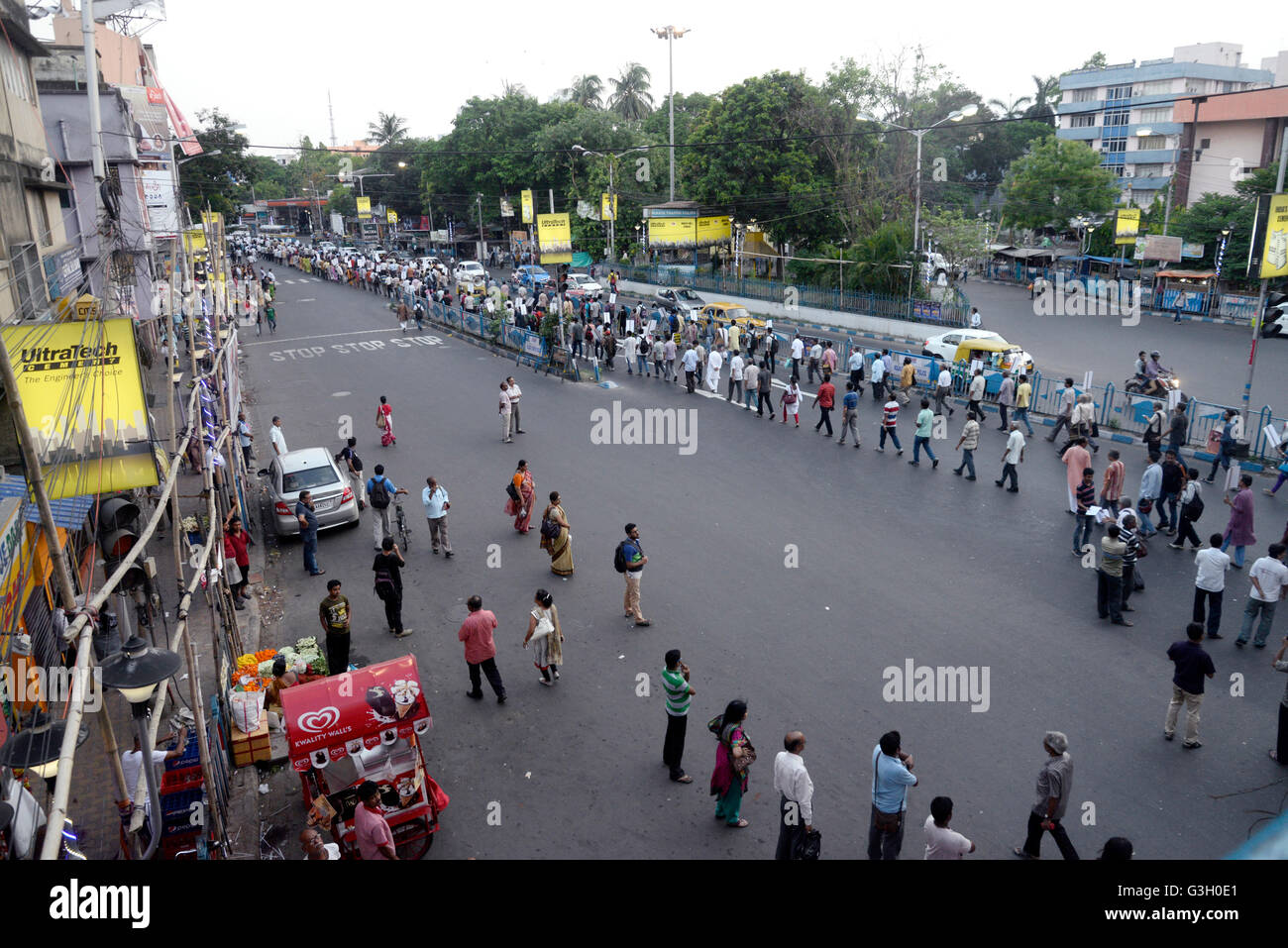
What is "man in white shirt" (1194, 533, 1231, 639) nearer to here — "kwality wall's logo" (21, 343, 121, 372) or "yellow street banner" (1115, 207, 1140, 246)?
"kwality wall's logo" (21, 343, 121, 372)

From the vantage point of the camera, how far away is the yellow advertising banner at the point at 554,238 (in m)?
27.9

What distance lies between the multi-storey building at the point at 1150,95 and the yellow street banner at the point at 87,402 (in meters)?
66.6

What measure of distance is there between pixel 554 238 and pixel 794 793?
24.6 meters

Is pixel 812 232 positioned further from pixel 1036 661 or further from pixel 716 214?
pixel 1036 661

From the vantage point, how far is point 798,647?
33.5 ft

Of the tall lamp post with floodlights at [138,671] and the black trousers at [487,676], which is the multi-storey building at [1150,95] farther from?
the tall lamp post with floodlights at [138,671]

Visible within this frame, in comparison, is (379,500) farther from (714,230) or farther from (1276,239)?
(714,230)

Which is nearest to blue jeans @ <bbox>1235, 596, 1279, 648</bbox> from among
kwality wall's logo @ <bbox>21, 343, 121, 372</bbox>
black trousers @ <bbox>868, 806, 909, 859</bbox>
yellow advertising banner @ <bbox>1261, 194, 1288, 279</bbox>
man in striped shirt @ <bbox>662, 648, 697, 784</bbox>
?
black trousers @ <bbox>868, 806, 909, 859</bbox>

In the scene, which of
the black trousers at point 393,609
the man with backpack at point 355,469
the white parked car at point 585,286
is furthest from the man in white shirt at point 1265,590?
the white parked car at point 585,286

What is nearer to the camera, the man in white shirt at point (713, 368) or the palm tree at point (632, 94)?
the man in white shirt at point (713, 368)

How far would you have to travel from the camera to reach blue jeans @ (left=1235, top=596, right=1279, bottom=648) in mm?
9523

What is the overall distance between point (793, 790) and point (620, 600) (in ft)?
18.4

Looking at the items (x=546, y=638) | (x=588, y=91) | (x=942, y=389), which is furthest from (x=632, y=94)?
(x=546, y=638)
